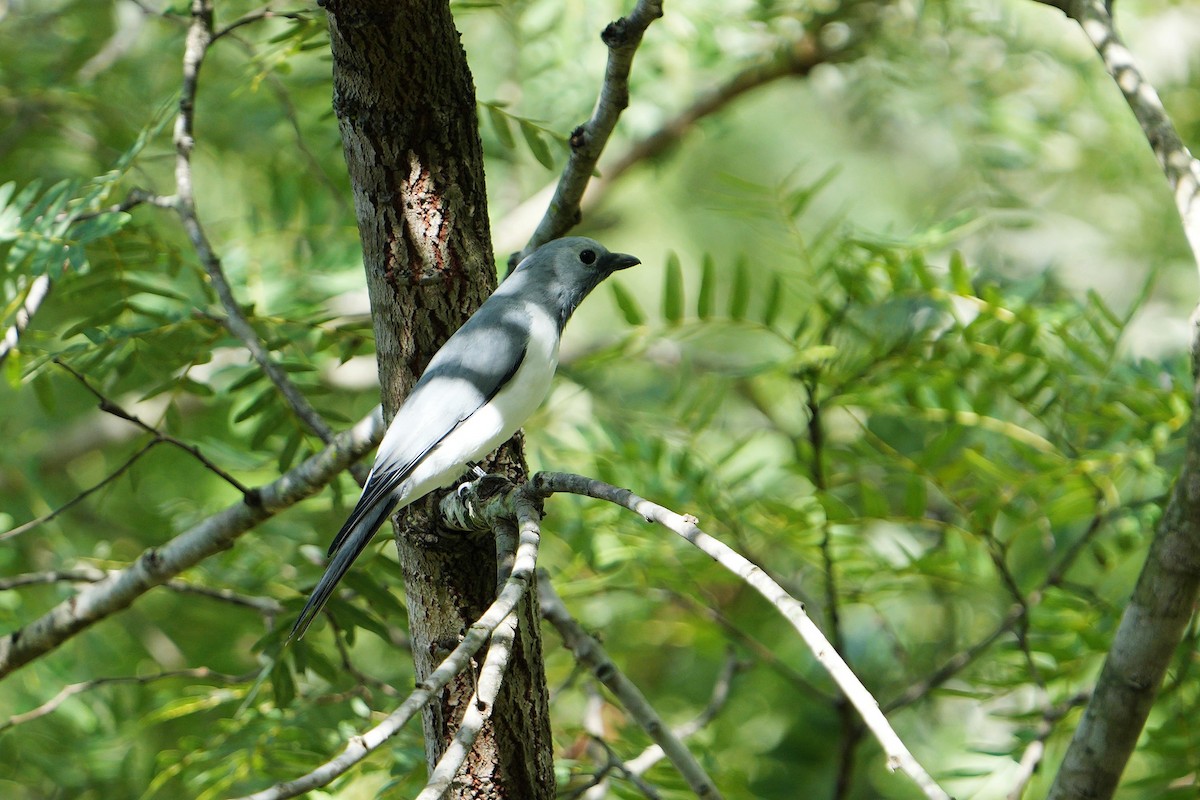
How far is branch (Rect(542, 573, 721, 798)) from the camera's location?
8.59 ft

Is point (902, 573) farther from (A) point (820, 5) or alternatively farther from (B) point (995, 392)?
(A) point (820, 5)

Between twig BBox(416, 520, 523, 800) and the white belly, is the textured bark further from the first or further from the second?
twig BBox(416, 520, 523, 800)

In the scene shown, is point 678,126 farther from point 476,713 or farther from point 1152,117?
point 476,713

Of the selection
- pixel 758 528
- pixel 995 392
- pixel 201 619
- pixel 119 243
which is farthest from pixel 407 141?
pixel 201 619

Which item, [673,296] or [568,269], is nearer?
[568,269]

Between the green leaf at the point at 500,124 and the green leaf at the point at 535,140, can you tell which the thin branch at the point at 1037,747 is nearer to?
the green leaf at the point at 535,140

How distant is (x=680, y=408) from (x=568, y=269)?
1108mm

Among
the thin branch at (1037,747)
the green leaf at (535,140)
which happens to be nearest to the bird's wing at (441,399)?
the green leaf at (535,140)

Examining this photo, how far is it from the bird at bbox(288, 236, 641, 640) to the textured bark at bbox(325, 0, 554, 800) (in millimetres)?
79

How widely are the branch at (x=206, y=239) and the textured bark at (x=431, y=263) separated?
16.1 inches

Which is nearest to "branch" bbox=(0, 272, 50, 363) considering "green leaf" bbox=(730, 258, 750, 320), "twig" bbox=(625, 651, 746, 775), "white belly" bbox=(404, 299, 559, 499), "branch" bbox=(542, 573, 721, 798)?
"white belly" bbox=(404, 299, 559, 499)

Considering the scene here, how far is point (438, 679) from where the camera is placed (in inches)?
58.0

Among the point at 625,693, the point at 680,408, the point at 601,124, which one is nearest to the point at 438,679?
the point at 625,693

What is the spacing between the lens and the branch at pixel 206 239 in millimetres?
2785
